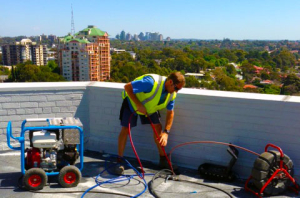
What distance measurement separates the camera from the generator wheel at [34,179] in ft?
11.6

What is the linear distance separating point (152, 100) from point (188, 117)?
58cm

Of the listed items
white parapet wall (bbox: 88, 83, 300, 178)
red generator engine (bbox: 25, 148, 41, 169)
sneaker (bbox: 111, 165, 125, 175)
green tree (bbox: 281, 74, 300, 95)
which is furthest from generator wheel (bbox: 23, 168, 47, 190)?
green tree (bbox: 281, 74, 300, 95)

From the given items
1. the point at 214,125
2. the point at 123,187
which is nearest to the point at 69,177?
the point at 123,187

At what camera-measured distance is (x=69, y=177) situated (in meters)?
3.68

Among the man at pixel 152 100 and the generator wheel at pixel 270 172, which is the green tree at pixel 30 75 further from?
the generator wheel at pixel 270 172

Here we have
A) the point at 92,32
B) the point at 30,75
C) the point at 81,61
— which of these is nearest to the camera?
the point at 30,75

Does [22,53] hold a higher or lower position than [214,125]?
lower

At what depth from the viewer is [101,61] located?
258 feet

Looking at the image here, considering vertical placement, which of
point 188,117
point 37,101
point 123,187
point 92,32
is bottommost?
point 123,187

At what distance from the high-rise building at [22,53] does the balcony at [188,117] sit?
99.9 meters

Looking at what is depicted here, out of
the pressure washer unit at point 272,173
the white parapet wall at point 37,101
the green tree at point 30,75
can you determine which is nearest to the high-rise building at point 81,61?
the green tree at point 30,75

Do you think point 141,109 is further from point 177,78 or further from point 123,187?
point 123,187

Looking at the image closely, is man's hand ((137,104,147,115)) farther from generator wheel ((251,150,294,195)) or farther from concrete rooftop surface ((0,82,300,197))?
generator wheel ((251,150,294,195))

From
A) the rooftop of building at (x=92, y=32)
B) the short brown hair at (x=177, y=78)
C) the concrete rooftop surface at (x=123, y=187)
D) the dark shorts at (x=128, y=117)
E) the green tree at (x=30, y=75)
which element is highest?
the rooftop of building at (x=92, y=32)
